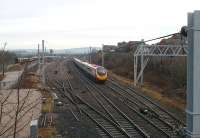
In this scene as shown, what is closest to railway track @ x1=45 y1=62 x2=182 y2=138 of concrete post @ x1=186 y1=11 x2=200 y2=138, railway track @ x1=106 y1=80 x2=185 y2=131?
railway track @ x1=106 y1=80 x2=185 y2=131

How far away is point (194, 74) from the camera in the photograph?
18.7ft

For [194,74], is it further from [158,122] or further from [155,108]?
[155,108]

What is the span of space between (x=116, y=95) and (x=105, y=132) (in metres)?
15.1

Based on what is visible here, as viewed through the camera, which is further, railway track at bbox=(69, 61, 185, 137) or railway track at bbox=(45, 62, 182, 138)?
railway track at bbox=(45, 62, 182, 138)

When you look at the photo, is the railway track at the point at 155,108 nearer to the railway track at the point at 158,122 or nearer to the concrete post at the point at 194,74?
the railway track at the point at 158,122

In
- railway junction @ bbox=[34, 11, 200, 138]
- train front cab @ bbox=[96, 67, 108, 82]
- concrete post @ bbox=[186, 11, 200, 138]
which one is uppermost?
concrete post @ bbox=[186, 11, 200, 138]

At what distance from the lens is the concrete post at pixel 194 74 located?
18.5 ft

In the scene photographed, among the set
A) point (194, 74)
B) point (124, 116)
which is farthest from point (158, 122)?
point (194, 74)

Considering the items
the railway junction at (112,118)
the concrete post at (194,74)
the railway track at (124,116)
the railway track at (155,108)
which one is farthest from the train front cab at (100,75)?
the concrete post at (194,74)

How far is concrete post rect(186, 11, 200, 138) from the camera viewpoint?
5652mm

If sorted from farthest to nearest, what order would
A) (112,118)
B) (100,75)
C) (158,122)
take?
1. (100,75)
2. (112,118)
3. (158,122)

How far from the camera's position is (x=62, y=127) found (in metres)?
20.0

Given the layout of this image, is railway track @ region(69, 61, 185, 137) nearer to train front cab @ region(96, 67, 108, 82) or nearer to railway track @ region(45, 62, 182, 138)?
railway track @ region(45, 62, 182, 138)

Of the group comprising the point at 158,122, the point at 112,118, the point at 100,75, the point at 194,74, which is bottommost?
the point at 158,122
